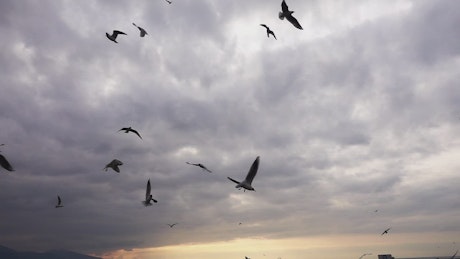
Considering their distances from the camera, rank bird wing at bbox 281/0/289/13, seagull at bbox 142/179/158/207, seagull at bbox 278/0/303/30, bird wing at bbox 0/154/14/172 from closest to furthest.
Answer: bird wing at bbox 0/154/14/172
bird wing at bbox 281/0/289/13
seagull at bbox 278/0/303/30
seagull at bbox 142/179/158/207

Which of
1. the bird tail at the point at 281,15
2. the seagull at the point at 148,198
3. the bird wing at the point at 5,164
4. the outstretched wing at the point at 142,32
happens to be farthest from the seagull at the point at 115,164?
the bird tail at the point at 281,15

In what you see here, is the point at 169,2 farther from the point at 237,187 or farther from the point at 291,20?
the point at 237,187

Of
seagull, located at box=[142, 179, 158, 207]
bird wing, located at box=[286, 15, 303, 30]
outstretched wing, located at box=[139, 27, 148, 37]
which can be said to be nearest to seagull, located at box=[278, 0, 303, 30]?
bird wing, located at box=[286, 15, 303, 30]

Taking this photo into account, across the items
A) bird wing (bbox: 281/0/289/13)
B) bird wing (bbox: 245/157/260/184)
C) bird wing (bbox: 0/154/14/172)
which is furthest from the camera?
bird wing (bbox: 245/157/260/184)

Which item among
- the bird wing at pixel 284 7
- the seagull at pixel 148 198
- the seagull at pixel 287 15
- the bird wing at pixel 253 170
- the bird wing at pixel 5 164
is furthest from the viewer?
the seagull at pixel 148 198

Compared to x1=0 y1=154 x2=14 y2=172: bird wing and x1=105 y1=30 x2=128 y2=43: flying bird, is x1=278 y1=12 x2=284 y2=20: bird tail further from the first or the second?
x1=0 y1=154 x2=14 y2=172: bird wing

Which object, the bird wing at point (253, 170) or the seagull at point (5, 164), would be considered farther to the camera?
the bird wing at point (253, 170)

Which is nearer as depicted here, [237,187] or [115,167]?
[237,187]

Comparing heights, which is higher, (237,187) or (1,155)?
(1,155)

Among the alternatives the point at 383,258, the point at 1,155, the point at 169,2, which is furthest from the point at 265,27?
the point at 383,258

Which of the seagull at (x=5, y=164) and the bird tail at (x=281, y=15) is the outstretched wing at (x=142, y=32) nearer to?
the bird tail at (x=281, y=15)

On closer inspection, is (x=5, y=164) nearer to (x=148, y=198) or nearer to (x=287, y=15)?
(x=148, y=198)

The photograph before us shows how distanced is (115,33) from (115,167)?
46.1 ft

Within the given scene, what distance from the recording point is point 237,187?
28.6 metres
